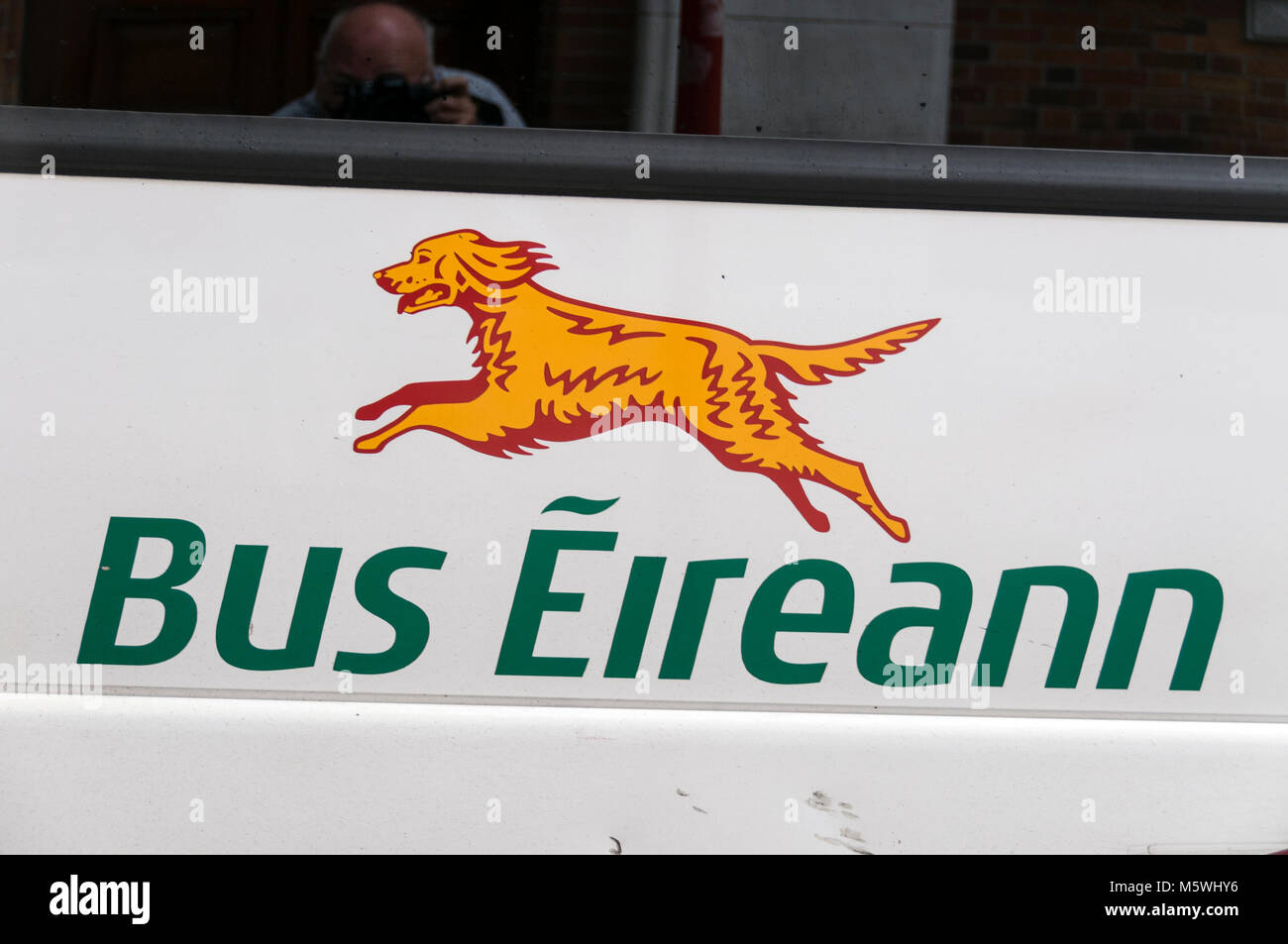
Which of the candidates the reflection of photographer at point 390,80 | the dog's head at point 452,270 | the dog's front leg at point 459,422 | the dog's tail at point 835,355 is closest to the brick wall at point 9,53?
the reflection of photographer at point 390,80

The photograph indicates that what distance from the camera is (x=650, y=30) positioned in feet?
5.49

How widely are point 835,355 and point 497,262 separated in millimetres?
516

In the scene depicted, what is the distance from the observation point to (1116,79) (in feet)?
5.61

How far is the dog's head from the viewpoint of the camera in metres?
1.64

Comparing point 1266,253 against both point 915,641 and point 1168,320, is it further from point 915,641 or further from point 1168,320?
point 915,641

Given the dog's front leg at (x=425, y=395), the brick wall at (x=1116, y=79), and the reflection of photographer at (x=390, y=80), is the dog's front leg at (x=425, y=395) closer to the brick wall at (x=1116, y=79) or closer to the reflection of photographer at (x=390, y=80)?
the reflection of photographer at (x=390, y=80)

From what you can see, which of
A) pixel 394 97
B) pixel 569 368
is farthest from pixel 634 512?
pixel 394 97

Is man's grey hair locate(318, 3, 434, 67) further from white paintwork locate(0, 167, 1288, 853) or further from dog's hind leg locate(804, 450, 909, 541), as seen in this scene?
dog's hind leg locate(804, 450, 909, 541)

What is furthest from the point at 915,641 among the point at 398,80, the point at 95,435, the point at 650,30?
the point at 95,435

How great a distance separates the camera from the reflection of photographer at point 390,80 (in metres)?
1.64

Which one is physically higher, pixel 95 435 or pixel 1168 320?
pixel 1168 320

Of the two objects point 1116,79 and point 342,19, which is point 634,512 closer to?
point 342,19

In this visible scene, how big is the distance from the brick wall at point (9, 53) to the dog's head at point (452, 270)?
1.90ft
